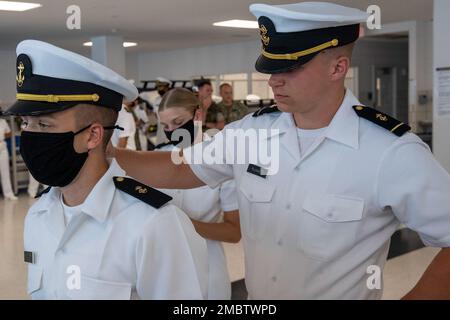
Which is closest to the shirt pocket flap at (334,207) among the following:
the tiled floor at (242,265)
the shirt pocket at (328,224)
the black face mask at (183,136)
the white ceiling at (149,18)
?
the shirt pocket at (328,224)

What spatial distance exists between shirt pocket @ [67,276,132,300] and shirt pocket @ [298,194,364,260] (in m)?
0.59

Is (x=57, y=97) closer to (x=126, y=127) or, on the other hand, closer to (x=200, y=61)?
(x=126, y=127)

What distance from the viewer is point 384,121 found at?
1.71 meters

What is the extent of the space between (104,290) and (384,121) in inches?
38.0

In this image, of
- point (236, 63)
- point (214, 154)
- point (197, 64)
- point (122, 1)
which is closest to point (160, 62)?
point (197, 64)

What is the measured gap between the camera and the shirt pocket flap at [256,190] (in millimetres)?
1796

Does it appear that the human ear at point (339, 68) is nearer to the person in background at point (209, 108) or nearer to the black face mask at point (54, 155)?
the black face mask at point (54, 155)

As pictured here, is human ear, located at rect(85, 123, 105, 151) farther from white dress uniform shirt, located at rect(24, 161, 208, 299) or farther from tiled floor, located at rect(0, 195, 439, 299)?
tiled floor, located at rect(0, 195, 439, 299)

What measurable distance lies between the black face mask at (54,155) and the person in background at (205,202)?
0.92m

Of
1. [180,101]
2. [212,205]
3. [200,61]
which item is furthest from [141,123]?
[212,205]

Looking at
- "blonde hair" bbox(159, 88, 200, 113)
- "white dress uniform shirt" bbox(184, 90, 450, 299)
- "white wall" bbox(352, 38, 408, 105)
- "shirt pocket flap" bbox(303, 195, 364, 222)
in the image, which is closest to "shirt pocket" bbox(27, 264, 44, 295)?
"white dress uniform shirt" bbox(184, 90, 450, 299)

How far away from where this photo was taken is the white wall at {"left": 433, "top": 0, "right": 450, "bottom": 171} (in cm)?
644

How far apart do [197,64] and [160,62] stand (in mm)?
1977

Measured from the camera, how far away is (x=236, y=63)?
1548cm
